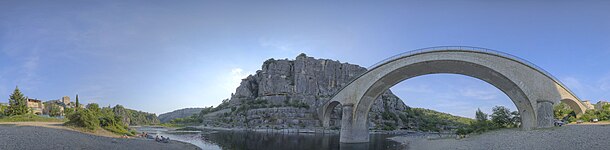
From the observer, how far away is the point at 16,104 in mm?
50062

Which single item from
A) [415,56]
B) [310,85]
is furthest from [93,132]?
[310,85]

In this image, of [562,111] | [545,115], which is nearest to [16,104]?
[545,115]

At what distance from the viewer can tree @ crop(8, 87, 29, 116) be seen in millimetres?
48481

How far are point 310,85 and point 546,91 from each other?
79.0 m

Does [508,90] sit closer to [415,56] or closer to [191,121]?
[415,56]

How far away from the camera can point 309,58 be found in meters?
112

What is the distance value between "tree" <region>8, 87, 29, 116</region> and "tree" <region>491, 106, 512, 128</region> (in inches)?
2656

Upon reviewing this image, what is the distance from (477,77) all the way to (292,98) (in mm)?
68270

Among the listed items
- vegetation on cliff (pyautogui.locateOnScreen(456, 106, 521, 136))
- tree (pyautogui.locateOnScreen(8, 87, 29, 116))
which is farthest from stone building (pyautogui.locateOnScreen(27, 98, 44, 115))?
vegetation on cliff (pyautogui.locateOnScreen(456, 106, 521, 136))

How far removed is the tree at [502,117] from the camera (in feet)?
126

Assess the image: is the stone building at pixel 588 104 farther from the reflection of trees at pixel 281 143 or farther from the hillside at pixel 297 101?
the hillside at pixel 297 101

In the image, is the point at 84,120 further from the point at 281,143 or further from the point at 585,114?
the point at 585,114

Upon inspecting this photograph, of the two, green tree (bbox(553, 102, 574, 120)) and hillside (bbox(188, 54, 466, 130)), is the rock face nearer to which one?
hillside (bbox(188, 54, 466, 130))

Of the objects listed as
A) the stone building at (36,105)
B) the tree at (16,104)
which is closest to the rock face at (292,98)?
the stone building at (36,105)
